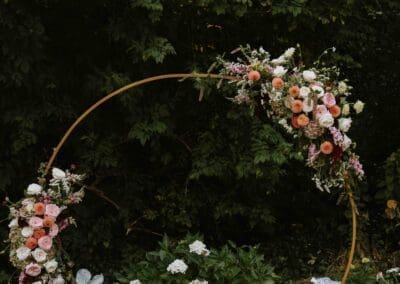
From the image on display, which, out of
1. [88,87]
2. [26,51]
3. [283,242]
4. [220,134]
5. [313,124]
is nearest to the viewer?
[313,124]

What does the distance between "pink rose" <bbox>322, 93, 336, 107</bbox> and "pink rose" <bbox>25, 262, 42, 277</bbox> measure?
5.07 ft

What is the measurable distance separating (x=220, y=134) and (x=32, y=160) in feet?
4.20

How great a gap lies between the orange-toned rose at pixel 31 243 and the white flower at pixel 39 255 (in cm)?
3

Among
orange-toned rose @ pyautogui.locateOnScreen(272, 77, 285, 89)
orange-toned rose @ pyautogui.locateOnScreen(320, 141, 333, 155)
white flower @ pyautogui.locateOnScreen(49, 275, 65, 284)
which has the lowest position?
white flower @ pyautogui.locateOnScreen(49, 275, 65, 284)

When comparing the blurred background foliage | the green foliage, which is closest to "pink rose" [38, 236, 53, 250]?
the green foliage

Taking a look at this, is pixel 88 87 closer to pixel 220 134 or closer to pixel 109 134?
pixel 109 134

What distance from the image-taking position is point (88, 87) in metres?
4.09

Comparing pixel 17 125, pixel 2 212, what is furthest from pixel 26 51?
pixel 2 212

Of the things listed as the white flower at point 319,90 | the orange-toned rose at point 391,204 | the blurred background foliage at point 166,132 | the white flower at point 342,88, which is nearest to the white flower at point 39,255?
the blurred background foliage at point 166,132

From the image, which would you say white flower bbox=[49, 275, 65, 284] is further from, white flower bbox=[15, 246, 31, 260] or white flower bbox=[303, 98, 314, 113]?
white flower bbox=[303, 98, 314, 113]

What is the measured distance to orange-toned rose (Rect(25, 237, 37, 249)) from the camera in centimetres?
304

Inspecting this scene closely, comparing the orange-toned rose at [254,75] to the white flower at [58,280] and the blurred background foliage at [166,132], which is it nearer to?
the blurred background foliage at [166,132]

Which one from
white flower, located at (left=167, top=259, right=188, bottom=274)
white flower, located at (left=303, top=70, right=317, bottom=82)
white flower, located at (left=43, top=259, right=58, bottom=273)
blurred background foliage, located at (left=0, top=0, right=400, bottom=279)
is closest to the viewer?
white flower, located at (left=303, top=70, right=317, bottom=82)

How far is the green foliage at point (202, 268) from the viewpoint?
11.2ft
